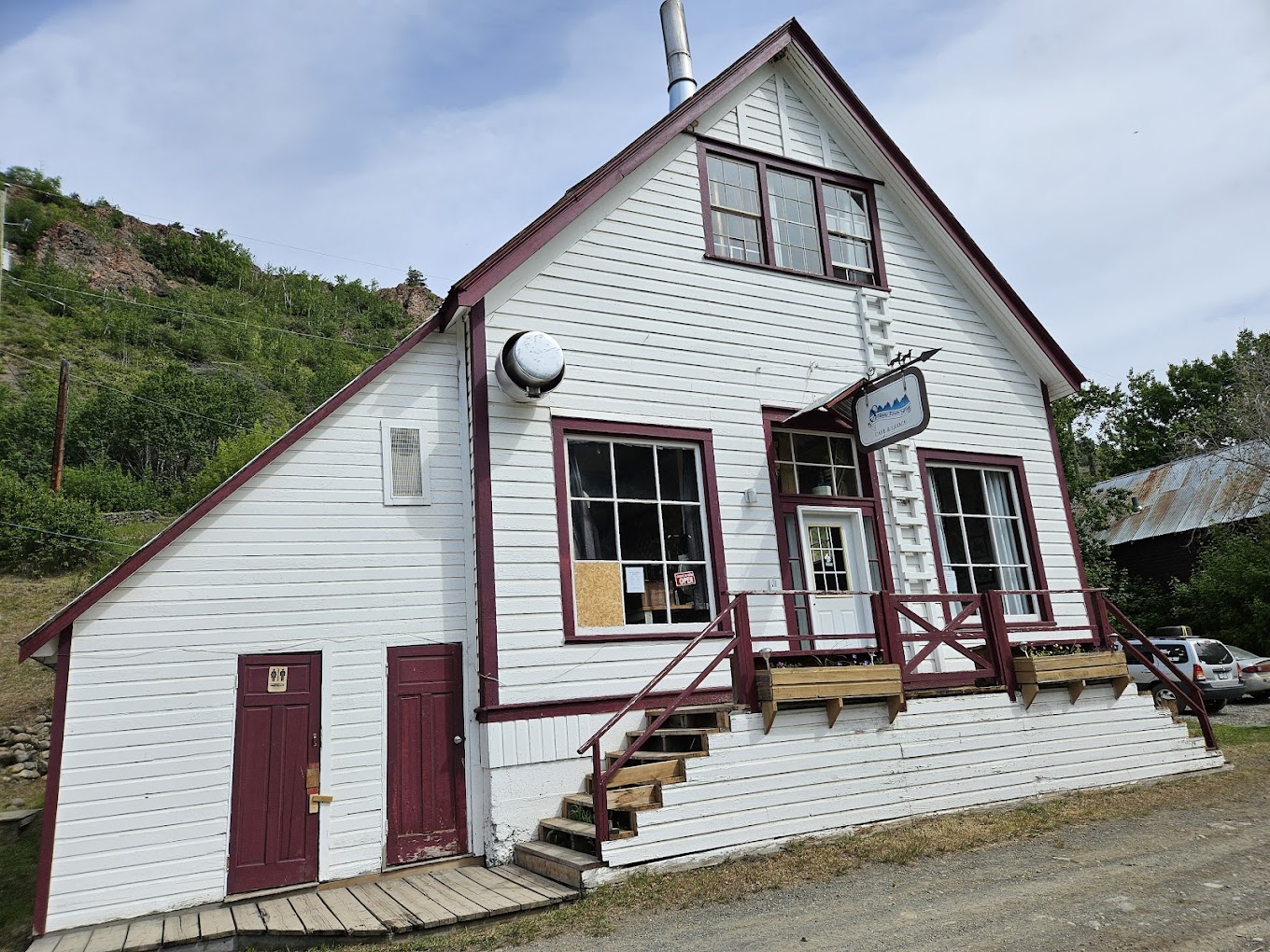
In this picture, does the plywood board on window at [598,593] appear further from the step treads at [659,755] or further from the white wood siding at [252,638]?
the step treads at [659,755]

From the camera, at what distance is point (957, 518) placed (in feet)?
37.3

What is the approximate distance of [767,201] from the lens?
11.1 meters

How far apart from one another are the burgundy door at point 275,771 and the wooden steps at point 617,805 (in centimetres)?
192

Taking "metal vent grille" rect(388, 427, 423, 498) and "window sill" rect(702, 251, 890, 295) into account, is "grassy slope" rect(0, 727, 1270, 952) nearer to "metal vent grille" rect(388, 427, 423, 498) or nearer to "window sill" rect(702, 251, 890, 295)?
"metal vent grille" rect(388, 427, 423, 498)

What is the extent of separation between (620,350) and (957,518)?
5.31 metres

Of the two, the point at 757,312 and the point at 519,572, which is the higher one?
the point at 757,312

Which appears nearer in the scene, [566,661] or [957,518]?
[566,661]

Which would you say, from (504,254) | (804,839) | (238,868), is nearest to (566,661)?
(804,839)

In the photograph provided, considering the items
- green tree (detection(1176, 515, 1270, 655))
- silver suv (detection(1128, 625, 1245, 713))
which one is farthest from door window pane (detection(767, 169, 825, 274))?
green tree (detection(1176, 515, 1270, 655))

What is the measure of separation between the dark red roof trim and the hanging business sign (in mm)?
5086

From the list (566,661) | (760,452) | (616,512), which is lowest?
(566,661)

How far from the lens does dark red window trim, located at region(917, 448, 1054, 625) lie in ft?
36.1

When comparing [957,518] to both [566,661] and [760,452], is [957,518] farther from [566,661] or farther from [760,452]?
[566,661]

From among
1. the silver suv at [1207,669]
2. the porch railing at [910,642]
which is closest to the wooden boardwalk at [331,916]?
the porch railing at [910,642]
